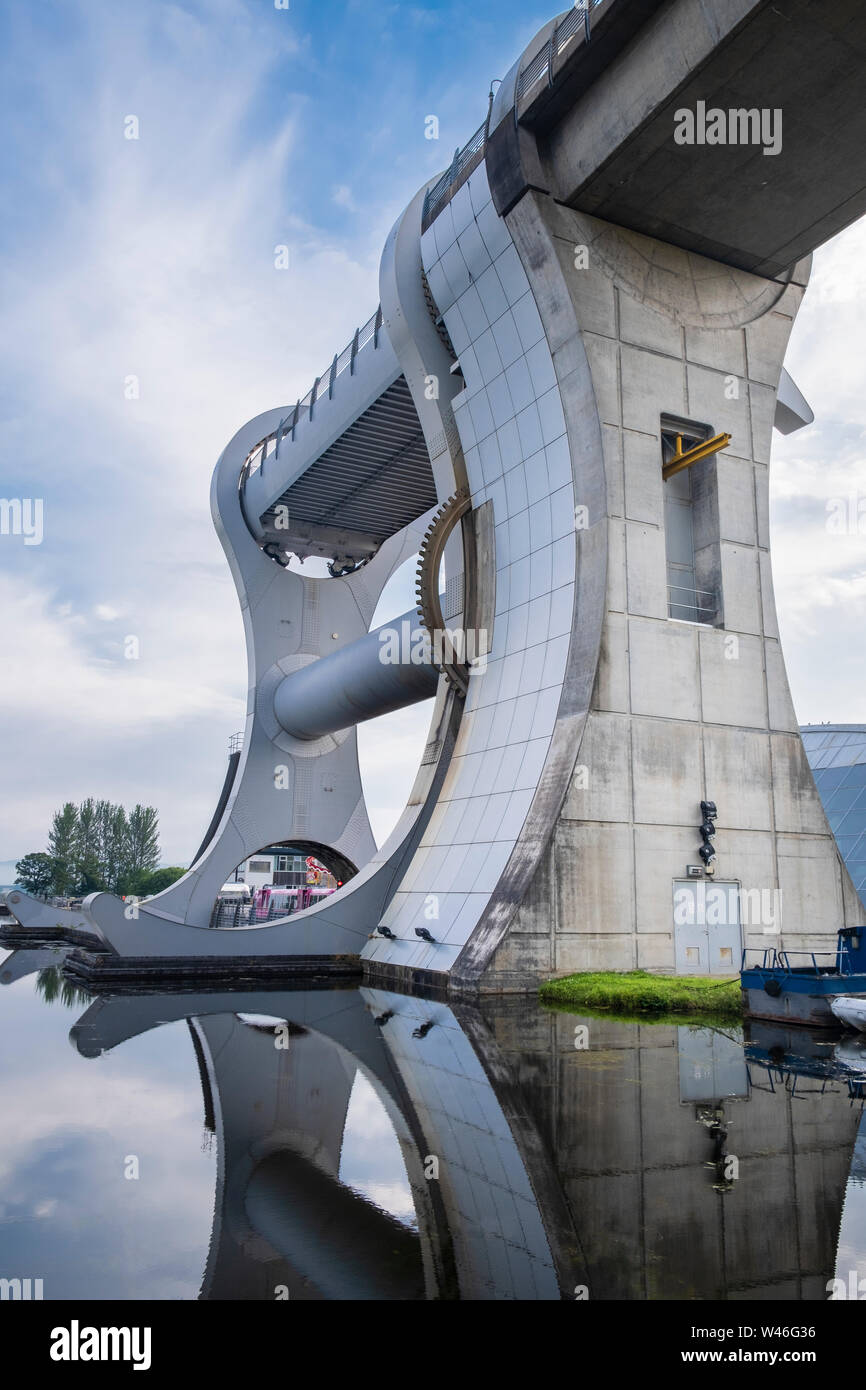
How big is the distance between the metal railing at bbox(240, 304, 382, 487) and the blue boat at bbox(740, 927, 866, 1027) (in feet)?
53.7

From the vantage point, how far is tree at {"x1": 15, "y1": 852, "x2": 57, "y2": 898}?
78.0 meters

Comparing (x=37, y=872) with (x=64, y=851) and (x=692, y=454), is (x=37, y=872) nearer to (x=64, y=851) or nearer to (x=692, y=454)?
(x=64, y=851)

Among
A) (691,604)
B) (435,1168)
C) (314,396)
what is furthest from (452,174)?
(435,1168)

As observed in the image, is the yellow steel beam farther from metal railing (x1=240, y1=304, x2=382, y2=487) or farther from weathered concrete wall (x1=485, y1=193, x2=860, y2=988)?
metal railing (x1=240, y1=304, x2=382, y2=487)

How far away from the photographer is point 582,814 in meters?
16.5

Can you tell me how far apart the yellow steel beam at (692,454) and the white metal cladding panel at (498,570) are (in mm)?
2163

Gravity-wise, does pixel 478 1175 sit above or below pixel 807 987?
below

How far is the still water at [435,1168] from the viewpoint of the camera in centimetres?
437

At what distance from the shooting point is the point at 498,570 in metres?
20.3

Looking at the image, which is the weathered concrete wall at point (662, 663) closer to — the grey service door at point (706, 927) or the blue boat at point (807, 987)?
the grey service door at point (706, 927)

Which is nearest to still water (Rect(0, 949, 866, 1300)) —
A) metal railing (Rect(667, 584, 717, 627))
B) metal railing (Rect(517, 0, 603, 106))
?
metal railing (Rect(667, 584, 717, 627))

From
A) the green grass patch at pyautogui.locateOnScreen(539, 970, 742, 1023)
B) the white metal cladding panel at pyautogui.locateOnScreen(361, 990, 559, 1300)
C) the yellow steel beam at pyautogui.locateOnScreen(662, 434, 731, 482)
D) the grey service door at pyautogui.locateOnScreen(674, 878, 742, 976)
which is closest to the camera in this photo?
the white metal cladding panel at pyautogui.locateOnScreen(361, 990, 559, 1300)

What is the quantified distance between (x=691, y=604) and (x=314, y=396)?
13617 mm
